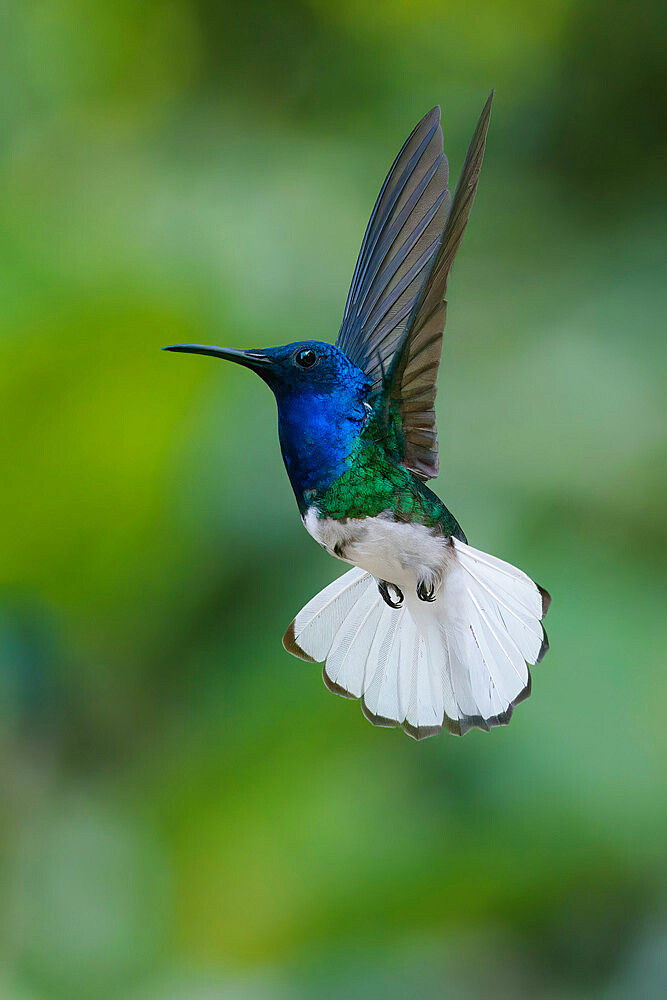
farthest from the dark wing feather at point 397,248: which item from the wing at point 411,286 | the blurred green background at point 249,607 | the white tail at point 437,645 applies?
the blurred green background at point 249,607

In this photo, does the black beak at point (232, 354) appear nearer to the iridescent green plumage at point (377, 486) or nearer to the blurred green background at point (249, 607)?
the iridescent green plumage at point (377, 486)

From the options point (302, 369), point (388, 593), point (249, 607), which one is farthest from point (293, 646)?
point (249, 607)

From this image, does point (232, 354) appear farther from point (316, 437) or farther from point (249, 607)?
point (249, 607)

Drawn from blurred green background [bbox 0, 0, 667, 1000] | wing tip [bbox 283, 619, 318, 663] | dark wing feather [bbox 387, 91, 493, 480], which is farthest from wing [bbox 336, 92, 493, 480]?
blurred green background [bbox 0, 0, 667, 1000]

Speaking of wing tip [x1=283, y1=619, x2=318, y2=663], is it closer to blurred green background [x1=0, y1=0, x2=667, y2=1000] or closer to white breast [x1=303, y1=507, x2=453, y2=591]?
white breast [x1=303, y1=507, x2=453, y2=591]

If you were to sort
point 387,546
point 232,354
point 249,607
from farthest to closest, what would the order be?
point 249,607, point 387,546, point 232,354

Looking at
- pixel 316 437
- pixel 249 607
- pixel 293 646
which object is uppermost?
pixel 316 437

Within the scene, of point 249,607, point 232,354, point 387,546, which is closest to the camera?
point 232,354
